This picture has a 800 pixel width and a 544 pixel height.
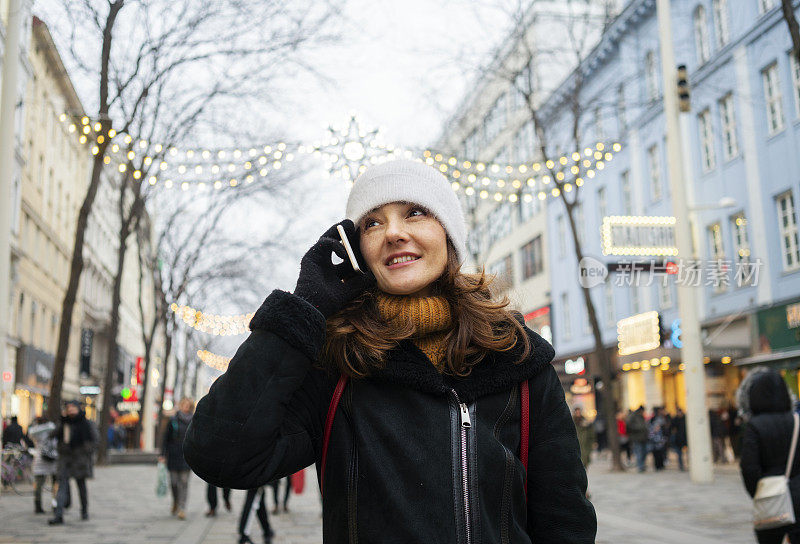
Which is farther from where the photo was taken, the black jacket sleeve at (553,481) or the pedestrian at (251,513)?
the pedestrian at (251,513)

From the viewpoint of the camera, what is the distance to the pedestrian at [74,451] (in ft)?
45.7

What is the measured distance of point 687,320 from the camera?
17562mm

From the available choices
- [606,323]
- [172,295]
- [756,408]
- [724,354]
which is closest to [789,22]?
[756,408]

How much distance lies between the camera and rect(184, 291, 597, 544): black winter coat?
6.67 ft

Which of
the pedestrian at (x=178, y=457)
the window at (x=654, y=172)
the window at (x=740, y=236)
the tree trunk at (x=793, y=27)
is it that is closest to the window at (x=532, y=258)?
the window at (x=654, y=172)

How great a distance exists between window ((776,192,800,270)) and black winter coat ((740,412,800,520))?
18008mm

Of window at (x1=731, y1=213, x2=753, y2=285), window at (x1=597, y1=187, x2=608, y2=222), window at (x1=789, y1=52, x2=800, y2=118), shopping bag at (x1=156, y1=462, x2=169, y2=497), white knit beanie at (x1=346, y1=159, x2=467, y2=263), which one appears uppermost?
window at (x1=597, y1=187, x2=608, y2=222)

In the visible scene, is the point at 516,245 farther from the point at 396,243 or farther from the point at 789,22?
the point at 396,243

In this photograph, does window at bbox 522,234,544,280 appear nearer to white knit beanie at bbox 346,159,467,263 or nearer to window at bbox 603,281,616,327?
window at bbox 603,281,616,327

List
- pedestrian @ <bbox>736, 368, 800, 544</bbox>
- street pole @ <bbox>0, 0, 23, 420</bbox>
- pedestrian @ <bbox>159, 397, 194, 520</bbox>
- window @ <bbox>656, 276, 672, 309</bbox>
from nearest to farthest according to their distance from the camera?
1. pedestrian @ <bbox>736, 368, 800, 544</bbox>
2. street pole @ <bbox>0, 0, 23, 420</bbox>
3. pedestrian @ <bbox>159, 397, 194, 520</bbox>
4. window @ <bbox>656, 276, 672, 309</bbox>

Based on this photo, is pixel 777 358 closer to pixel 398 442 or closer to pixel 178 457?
pixel 178 457

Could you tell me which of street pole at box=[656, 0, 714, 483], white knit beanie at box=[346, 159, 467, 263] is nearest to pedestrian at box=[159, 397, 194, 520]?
street pole at box=[656, 0, 714, 483]

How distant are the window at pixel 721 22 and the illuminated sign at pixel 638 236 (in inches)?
436

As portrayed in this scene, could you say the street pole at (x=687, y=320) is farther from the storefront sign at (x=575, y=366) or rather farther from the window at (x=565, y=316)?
the window at (x=565, y=316)
